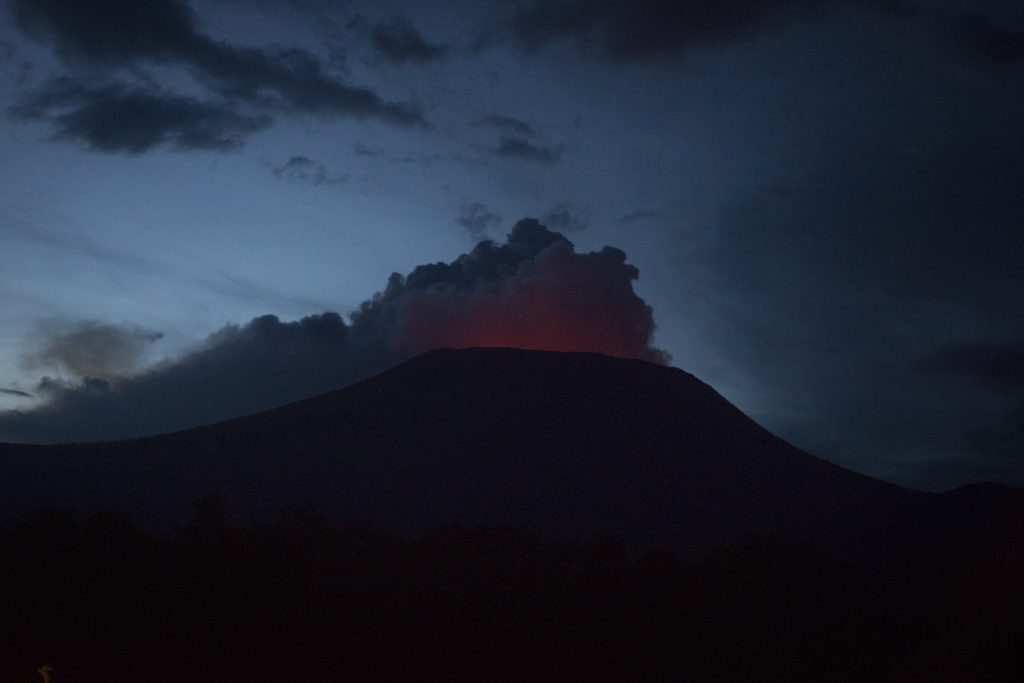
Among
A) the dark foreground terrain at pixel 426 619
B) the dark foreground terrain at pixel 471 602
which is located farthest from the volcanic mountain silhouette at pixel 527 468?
the dark foreground terrain at pixel 426 619

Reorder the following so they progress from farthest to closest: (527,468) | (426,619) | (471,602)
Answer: (527,468) < (471,602) < (426,619)

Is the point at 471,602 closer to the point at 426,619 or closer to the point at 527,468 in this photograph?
the point at 426,619

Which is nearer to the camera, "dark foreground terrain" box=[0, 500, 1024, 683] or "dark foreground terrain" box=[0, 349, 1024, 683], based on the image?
"dark foreground terrain" box=[0, 500, 1024, 683]

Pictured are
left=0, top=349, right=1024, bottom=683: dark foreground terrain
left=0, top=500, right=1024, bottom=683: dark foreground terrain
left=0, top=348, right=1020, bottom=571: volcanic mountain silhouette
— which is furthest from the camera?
left=0, top=348, right=1020, bottom=571: volcanic mountain silhouette

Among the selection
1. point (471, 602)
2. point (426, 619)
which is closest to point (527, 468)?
point (471, 602)

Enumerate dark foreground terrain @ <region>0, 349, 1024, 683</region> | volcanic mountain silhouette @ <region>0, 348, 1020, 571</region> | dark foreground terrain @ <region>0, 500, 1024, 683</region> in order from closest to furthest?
dark foreground terrain @ <region>0, 500, 1024, 683</region> < dark foreground terrain @ <region>0, 349, 1024, 683</region> < volcanic mountain silhouette @ <region>0, 348, 1020, 571</region>

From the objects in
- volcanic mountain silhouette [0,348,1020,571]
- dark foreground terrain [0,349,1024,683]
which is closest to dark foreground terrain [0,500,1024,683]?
dark foreground terrain [0,349,1024,683]

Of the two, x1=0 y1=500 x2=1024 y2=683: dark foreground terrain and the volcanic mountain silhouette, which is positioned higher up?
the volcanic mountain silhouette

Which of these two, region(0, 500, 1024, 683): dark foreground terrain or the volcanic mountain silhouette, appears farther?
the volcanic mountain silhouette

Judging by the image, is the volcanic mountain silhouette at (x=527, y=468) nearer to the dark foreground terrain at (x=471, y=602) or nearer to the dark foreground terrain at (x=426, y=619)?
the dark foreground terrain at (x=471, y=602)

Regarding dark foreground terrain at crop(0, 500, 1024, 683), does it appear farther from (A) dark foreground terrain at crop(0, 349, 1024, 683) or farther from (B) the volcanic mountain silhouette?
(B) the volcanic mountain silhouette
